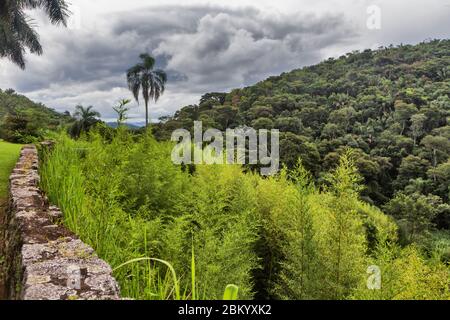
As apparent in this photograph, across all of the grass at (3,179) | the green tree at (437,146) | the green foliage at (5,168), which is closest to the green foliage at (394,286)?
the grass at (3,179)

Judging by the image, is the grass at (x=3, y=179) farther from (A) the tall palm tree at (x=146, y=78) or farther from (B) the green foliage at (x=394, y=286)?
(A) the tall palm tree at (x=146, y=78)

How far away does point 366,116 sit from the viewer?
146ft

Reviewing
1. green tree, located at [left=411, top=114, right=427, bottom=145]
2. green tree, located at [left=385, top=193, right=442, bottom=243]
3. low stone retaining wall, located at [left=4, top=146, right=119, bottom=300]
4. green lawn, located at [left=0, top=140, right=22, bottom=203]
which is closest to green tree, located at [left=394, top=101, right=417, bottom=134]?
green tree, located at [left=411, top=114, right=427, bottom=145]

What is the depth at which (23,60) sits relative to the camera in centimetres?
2017

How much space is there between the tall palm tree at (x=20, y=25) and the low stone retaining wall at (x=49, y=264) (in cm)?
1269

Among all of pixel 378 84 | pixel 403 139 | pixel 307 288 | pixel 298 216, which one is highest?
pixel 378 84

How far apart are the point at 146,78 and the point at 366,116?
2993cm

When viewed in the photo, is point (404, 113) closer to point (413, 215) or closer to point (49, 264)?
point (413, 215)

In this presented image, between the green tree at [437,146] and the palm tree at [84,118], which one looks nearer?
the palm tree at [84,118]

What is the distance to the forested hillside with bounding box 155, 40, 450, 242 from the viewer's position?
27594 millimetres

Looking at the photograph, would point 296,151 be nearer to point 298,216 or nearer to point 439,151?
point 439,151

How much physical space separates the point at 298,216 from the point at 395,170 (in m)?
32.1

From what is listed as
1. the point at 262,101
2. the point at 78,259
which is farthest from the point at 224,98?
the point at 78,259

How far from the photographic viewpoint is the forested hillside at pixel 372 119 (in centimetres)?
2759
